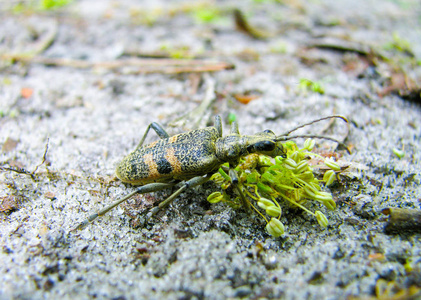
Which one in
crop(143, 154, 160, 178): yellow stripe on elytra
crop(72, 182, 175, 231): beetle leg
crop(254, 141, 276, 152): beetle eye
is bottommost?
crop(72, 182, 175, 231): beetle leg

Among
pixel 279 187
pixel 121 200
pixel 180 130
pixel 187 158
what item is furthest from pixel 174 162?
pixel 279 187

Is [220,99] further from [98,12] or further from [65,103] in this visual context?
[98,12]

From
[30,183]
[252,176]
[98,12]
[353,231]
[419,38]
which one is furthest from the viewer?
[98,12]

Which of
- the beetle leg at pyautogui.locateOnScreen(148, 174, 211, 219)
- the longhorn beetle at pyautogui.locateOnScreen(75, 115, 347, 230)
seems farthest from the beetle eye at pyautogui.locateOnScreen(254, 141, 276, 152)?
the beetle leg at pyautogui.locateOnScreen(148, 174, 211, 219)

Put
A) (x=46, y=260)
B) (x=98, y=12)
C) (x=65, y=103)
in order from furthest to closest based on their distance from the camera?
1. (x=98, y=12)
2. (x=65, y=103)
3. (x=46, y=260)

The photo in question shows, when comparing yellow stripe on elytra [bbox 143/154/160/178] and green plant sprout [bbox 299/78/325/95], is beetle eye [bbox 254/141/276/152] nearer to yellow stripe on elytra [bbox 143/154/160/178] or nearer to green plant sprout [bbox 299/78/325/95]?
yellow stripe on elytra [bbox 143/154/160/178]

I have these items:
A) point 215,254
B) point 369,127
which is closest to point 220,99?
point 369,127
